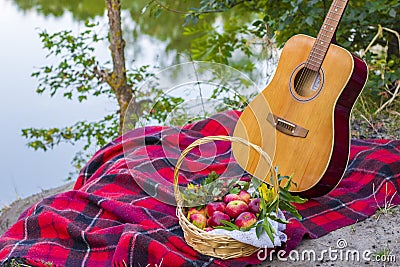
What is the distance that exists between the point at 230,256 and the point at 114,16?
238 centimetres

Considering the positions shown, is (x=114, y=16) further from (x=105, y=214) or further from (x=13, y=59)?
(x=13, y=59)

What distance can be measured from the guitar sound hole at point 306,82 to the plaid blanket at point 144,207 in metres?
0.45

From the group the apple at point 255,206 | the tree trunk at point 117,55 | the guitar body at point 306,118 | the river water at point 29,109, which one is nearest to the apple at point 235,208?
the apple at point 255,206

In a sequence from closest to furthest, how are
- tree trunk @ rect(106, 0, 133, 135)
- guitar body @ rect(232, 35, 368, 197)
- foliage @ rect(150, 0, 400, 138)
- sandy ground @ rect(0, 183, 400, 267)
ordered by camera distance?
1. sandy ground @ rect(0, 183, 400, 267)
2. guitar body @ rect(232, 35, 368, 197)
3. foliage @ rect(150, 0, 400, 138)
4. tree trunk @ rect(106, 0, 133, 135)

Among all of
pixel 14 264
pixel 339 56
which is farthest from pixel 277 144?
pixel 14 264

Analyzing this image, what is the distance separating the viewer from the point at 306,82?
9.08 feet

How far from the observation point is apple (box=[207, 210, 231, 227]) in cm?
223

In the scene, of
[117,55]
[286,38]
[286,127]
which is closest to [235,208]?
[286,127]

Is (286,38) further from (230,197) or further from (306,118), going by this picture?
(230,197)

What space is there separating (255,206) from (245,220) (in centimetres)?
9

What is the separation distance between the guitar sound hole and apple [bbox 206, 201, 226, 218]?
719 mm

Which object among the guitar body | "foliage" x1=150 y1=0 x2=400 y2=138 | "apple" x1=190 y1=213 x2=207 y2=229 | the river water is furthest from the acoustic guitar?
the river water

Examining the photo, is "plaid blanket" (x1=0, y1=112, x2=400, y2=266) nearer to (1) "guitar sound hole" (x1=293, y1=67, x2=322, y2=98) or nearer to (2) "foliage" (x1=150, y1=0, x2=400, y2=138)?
(1) "guitar sound hole" (x1=293, y1=67, x2=322, y2=98)

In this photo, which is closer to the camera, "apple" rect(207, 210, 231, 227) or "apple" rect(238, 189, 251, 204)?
"apple" rect(207, 210, 231, 227)
